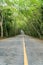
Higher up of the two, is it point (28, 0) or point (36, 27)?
point (28, 0)

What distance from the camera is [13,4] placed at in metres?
38.8

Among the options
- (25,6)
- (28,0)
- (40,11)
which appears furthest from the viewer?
(40,11)

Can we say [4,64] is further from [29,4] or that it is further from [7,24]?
[7,24]

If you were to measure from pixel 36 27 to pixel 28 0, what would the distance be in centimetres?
2014


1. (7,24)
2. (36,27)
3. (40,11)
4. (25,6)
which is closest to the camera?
(25,6)

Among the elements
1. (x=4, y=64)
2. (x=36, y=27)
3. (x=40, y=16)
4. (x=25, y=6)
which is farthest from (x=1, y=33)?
(x=4, y=64)

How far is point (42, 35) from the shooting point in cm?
5362

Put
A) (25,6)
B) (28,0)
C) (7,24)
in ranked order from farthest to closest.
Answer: (7,24) → (25,6) → (28,0)

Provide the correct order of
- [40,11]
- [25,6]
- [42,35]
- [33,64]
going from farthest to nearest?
[42,35]
[40,11]
[25,6]
[33,64]

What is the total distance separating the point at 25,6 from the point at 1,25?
63.0 ft

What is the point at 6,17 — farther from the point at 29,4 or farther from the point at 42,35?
the point at 29,4

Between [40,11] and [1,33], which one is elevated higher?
[40,11]

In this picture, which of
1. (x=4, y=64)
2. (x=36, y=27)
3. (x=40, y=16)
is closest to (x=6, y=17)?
(x=36, y=27)

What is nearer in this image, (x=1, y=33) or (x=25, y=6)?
(x=25, y=6)
